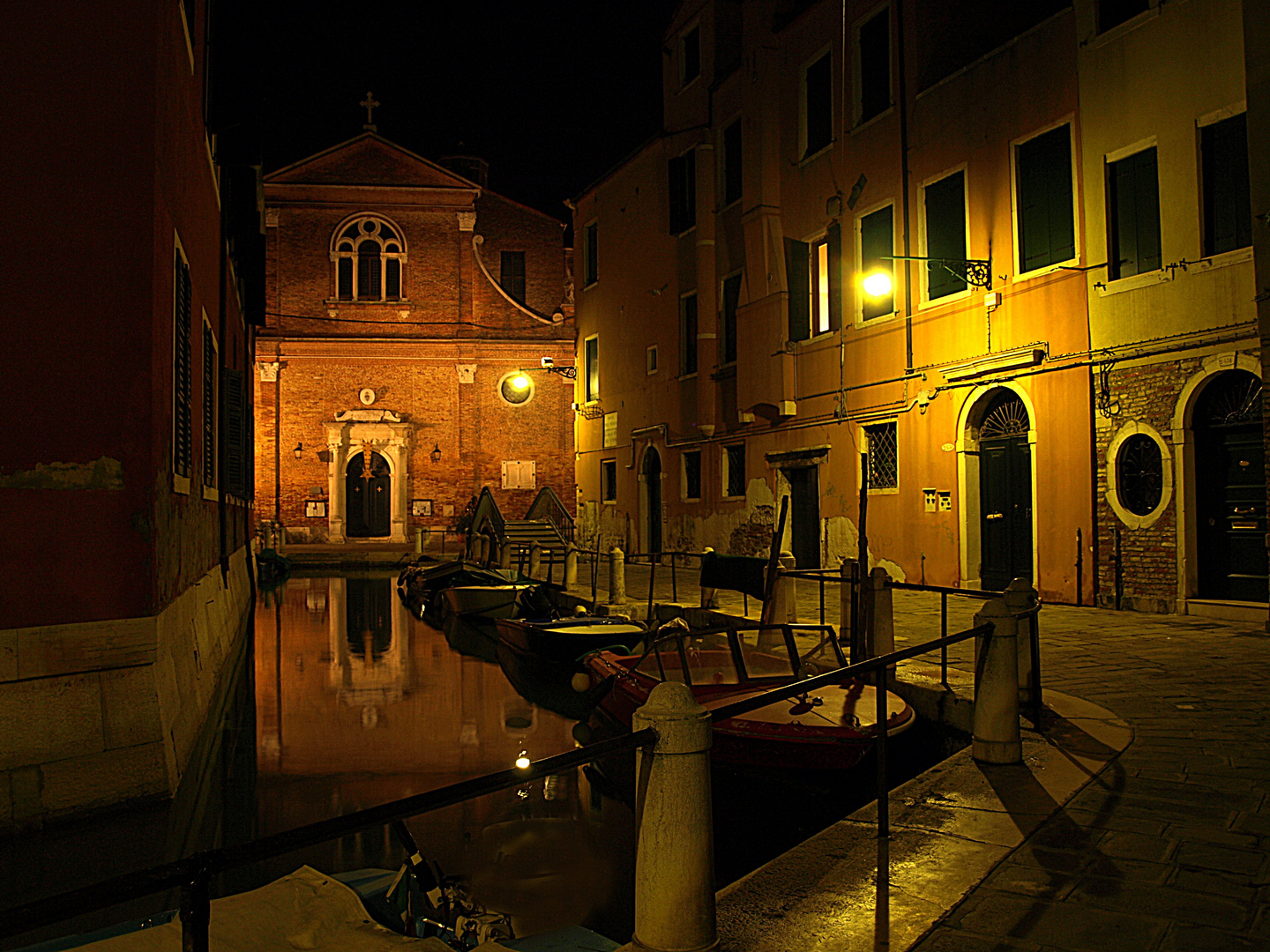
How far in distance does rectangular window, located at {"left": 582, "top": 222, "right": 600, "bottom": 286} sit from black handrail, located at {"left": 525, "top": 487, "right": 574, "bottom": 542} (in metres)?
6.50

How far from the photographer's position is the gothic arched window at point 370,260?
102 feet

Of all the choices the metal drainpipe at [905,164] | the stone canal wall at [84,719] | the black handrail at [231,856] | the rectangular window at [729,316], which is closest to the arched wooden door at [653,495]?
the rectangular window at [729,316]

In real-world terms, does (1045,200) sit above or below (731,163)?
below

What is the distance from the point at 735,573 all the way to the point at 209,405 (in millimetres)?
6372

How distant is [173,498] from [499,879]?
3.69 metres

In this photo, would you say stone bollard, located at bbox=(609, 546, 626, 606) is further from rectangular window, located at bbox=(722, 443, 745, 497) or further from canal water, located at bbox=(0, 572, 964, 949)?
rectangular window, located at bbox=(722, 443, 745, 497)

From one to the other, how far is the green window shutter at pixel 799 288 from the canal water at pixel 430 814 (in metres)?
8.63

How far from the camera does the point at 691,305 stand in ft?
68.6

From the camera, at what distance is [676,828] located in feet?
9.68

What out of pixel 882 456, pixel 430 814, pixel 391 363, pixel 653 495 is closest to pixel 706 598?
pixel 882 456

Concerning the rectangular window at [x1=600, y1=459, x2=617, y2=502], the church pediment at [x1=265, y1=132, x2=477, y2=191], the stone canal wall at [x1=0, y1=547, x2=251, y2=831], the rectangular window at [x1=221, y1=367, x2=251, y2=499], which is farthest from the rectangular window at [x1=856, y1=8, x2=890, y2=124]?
the church pediment at [x1=265, y1=132, x2=477, y2=191]

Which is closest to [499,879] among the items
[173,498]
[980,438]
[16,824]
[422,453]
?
[16,824]

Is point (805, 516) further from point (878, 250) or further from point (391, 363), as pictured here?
point (391, 363)

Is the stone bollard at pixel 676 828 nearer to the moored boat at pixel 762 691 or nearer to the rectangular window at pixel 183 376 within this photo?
the moored boat at pixel 762 691
